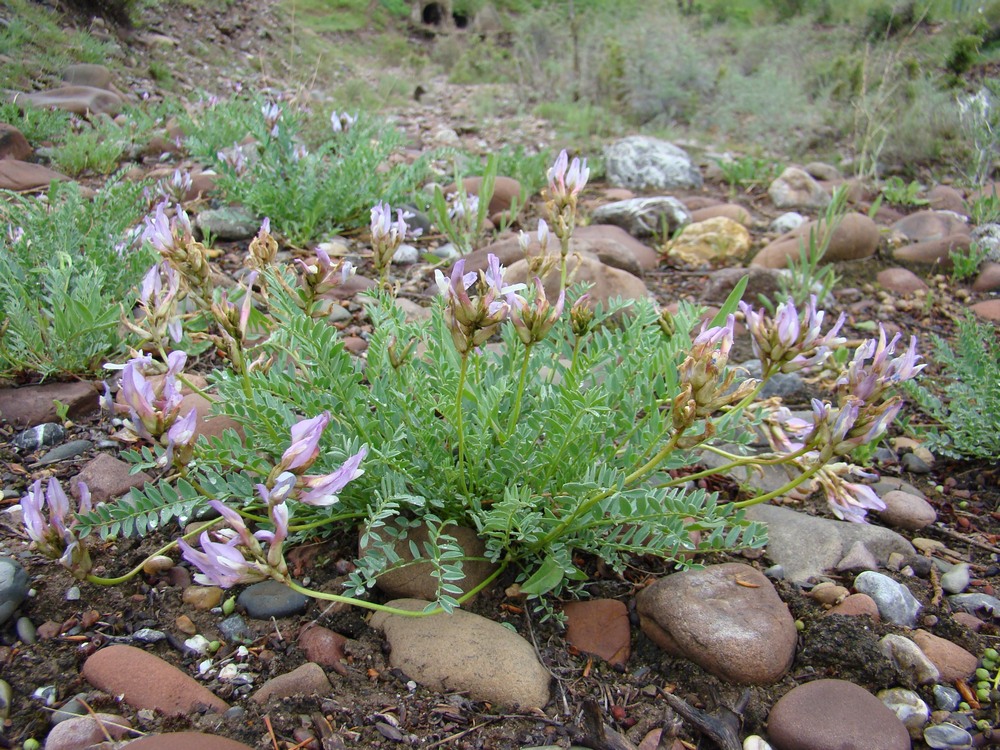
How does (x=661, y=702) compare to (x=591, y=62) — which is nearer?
(x=661, y=702)

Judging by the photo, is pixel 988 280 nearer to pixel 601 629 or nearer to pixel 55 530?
pixel 601 629

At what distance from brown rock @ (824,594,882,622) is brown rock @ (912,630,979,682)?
102mm

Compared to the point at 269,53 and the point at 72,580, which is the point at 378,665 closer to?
A: the point at 72,580

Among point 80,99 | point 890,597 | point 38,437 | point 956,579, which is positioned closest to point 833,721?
point 890,597

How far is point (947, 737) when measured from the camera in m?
1.55

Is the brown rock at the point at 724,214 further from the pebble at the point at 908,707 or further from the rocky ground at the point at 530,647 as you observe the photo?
the pebble at the point at 908,707

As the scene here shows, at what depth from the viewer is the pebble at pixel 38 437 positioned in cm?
224

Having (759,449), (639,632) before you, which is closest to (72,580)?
(639,632)

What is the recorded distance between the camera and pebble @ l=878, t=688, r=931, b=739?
1592 millimetres

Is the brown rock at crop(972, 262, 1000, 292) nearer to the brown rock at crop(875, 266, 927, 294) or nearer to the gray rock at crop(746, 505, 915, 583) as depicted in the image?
the brown rock at crop(875, 266, 927, 294)

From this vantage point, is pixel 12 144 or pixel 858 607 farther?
pixel 12 144

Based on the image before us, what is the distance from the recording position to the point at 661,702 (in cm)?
162

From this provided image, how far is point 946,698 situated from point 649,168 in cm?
465

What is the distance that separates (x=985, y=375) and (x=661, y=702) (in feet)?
5.73
